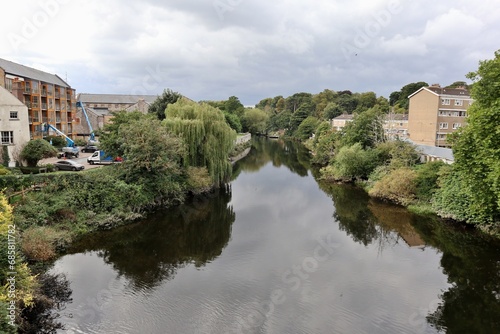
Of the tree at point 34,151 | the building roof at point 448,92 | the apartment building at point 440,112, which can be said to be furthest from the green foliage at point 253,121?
the tree at point 34,151

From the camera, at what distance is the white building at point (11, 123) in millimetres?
26594

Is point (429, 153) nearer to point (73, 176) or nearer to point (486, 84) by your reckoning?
point (486, 84)

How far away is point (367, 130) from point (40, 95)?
3625cm

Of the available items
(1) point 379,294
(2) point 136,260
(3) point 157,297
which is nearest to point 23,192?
(2) point 136,260

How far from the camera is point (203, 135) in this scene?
27.3 metres

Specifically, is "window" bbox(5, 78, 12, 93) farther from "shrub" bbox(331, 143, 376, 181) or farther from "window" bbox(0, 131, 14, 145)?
"shrub" bbox(331, 143, 376, 181)

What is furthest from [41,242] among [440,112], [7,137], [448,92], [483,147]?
[448,92]

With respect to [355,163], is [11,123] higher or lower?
higher

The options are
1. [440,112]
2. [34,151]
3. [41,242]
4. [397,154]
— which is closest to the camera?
[41,242]

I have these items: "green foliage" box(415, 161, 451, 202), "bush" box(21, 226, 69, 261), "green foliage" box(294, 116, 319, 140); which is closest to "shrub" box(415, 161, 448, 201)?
"green foliage" box(415, 161, 451, 202)

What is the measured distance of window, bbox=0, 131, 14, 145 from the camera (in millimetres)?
26641

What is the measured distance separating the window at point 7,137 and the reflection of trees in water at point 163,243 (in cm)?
1331

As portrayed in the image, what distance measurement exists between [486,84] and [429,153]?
563 inches

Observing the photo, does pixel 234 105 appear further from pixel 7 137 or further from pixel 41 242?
pixel 41 242
